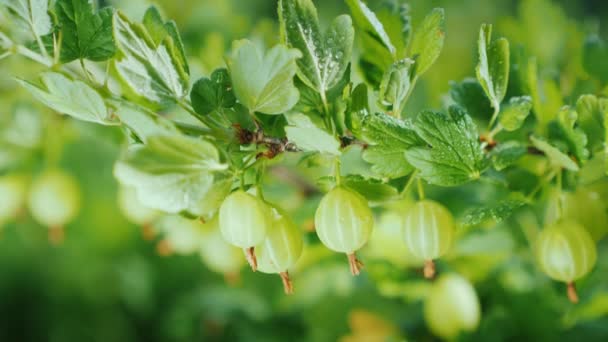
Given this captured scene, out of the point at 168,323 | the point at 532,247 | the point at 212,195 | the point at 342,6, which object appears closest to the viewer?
the point at 212,195

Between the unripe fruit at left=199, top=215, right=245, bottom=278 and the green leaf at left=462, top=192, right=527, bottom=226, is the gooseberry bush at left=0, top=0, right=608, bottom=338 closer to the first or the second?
the green leaf at left=462, top=192, right=527, bottom=226

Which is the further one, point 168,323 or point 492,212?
point 168,323

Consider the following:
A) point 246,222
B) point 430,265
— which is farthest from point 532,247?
point 246,222

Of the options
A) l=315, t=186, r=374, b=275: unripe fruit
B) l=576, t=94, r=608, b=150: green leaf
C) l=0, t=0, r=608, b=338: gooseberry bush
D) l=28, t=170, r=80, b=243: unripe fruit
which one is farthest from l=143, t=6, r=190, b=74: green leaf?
l=28, t=170, r=80, b=243: unripe fruit

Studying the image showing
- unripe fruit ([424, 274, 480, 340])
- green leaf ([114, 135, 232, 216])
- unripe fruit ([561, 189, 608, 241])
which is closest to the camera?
green leaf ([114, 135, 232, 216])

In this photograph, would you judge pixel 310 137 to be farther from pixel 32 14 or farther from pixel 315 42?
pixel 32 14

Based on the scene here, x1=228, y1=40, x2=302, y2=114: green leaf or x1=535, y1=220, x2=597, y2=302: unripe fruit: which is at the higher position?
x1=228, y1=40, x2=302, y2=114: green leaf

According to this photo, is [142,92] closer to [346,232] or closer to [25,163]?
[346,232]
